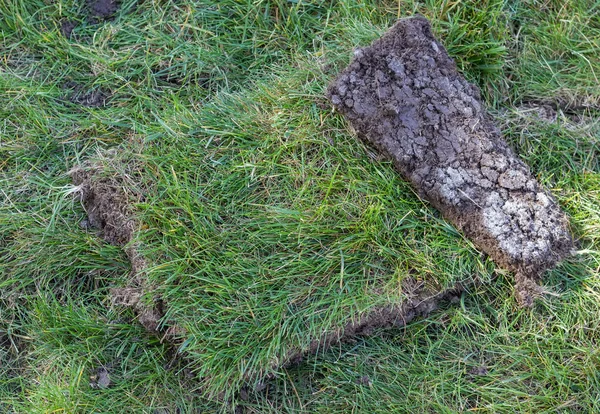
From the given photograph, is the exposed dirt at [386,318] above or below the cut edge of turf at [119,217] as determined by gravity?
below

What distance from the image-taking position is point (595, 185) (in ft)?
9.41

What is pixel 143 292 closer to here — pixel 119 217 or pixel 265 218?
pixel 119 217

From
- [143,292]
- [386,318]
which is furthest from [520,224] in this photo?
[143,292]

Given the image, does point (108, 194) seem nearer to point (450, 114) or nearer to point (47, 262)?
point (47, 262)

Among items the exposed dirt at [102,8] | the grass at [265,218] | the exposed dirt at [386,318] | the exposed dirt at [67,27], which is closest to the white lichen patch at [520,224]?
the grass at [265,218]

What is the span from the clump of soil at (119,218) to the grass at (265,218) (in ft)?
0.17

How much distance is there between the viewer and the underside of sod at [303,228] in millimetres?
2627

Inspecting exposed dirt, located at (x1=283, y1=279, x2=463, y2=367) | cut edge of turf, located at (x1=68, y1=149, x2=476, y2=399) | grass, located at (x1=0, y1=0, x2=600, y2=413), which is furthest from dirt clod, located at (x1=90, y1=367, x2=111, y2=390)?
exposed dirt, located at (x1=283, y1=279, x2=463, y2=367)

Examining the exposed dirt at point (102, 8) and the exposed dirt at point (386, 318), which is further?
the exposed dirt at point (102, 8)

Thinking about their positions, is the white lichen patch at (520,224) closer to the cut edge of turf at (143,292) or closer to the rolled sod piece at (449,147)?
the rolled sod piece at (449,147)

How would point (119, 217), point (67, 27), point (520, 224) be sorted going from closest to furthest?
point (520, 224), point (119, 217), point (67, 27)

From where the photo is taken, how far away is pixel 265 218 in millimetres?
2740

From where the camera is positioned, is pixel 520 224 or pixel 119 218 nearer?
pixel 520 224

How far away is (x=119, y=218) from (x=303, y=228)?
802mm
